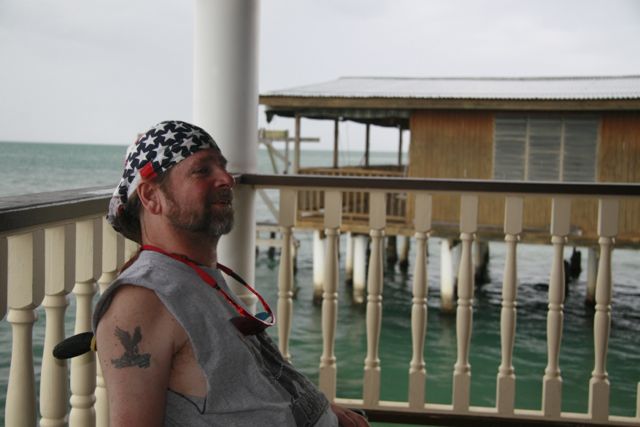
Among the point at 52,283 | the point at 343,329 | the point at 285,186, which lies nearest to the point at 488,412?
the point at 285,186

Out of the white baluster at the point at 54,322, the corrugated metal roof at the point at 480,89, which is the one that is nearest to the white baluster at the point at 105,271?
the white baluster at the point at 54,322

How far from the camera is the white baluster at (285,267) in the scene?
3.30m

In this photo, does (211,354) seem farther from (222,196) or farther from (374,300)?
(374,300)

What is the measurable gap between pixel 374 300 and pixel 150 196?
1912mm

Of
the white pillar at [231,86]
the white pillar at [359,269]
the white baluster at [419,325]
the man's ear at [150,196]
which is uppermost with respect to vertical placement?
the white pillar at [231,86]

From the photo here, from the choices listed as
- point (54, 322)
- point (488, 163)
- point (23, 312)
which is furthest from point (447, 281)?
point (23, 312)

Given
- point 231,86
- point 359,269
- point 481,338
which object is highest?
point 231,86

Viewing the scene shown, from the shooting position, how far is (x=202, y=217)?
151 cm

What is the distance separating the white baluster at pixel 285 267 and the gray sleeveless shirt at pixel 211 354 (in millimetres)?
1805

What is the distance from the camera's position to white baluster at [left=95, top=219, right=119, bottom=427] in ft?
7.26

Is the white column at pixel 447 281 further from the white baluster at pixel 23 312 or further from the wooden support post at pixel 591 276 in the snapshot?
the white baluster at pixel 23 312

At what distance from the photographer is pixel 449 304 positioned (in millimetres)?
15797

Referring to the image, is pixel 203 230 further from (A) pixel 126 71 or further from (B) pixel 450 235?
(A) pixel 126 71

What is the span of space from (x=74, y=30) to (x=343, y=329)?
5328cm
